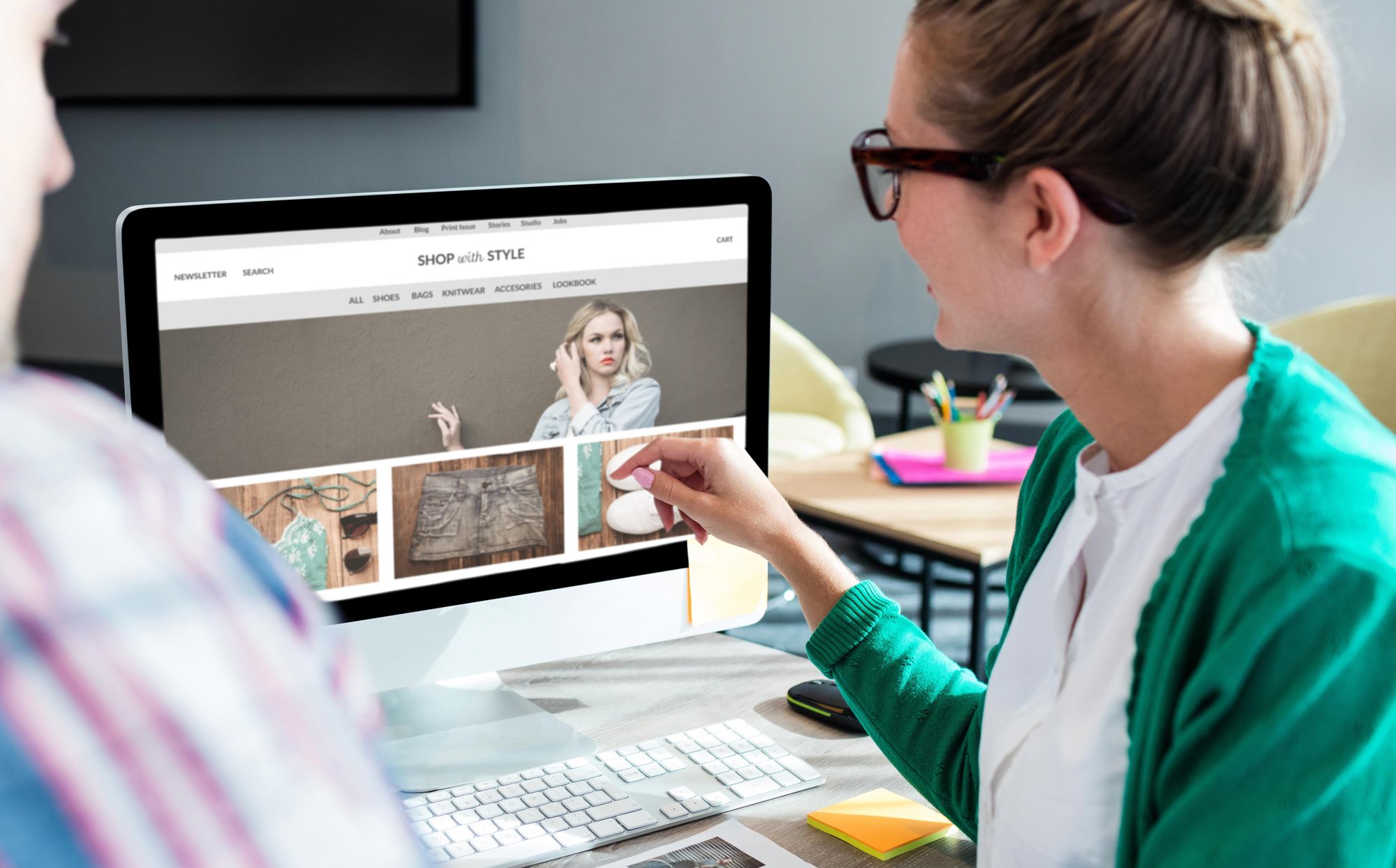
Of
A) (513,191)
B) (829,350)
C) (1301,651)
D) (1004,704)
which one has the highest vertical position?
(513,191)

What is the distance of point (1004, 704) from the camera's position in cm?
93

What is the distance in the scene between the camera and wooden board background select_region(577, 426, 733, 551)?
1154mm

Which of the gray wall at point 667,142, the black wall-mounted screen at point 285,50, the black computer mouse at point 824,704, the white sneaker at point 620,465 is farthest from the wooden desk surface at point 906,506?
→ the black wall-mounted screen at point 285,50

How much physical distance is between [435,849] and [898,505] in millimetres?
1471

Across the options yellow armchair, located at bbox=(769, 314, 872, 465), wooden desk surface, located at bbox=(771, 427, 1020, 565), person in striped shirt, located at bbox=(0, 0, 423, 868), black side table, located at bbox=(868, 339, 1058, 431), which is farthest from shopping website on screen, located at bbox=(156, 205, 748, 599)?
black side table, located at bbox=(868, 339, 1058, 431)

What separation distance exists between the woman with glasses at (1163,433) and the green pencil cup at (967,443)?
1.53 metres

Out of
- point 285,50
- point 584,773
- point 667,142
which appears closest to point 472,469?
point 584,773

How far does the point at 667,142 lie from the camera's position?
455cm

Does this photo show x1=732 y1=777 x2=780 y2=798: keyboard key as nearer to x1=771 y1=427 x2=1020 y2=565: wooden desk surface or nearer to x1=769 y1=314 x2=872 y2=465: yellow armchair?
x1=771 y1=427 x2=1020 y2=565: wooden desk surface

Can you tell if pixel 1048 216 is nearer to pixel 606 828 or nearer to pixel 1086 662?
pixel 1086 662

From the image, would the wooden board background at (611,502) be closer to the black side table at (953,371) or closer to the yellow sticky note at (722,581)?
the yellow sticky note at (722,581)

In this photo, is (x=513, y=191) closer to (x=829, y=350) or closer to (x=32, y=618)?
(x=32, y=618)

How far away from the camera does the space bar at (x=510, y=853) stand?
38.2 inches

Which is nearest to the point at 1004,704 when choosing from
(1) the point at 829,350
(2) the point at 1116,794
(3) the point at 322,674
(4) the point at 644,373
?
(2) the point at 1116,794
